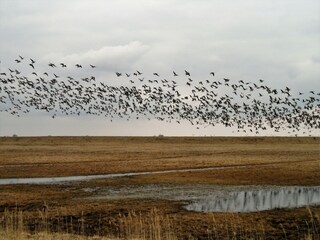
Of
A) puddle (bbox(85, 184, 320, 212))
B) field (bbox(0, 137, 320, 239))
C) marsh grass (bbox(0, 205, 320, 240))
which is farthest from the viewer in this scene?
puddle (bbox(85, 184, 320, 212))

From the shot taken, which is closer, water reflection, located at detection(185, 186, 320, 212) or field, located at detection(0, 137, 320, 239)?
field, located at detection(0, 137, 320, 239)

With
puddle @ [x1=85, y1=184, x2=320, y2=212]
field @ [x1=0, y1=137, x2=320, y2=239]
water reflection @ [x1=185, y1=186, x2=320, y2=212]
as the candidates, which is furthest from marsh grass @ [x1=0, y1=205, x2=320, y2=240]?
puddle @ [x1=85, y1=184, x2=320, y2=212]

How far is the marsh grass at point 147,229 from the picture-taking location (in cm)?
2174

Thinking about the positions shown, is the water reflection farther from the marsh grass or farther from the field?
the marsh grass

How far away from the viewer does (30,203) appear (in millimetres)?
32844

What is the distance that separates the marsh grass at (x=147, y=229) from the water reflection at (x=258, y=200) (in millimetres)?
3418

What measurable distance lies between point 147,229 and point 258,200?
39.9ft

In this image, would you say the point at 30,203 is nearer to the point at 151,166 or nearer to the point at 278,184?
the point at 278,184

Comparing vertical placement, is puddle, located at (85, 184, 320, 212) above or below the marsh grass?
above

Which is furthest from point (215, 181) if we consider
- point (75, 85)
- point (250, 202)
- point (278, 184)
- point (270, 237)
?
point (270, 237)

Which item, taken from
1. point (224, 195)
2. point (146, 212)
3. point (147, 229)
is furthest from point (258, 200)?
point (147, 229)

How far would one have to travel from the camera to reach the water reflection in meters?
30.1

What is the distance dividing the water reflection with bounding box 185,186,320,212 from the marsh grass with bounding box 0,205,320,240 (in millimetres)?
3418

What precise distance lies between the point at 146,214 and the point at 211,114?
25.5 m
